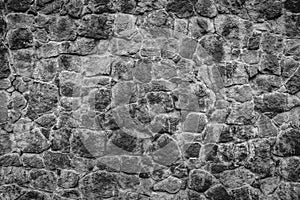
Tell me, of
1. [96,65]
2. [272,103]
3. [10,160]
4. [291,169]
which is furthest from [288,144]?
[10,160]

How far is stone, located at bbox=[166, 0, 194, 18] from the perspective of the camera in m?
2.89

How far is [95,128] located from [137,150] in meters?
0.42

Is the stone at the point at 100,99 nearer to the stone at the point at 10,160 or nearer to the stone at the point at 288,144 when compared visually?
the stone at the point at 10,160

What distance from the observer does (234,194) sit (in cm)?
287

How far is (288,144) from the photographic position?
2.88 meters

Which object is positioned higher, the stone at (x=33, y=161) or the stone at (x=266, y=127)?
the stone at (x=266, y=127)

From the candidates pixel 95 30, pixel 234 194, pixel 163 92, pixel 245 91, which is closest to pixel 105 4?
pixel 95 30

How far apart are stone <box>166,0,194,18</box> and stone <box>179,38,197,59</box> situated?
22cm

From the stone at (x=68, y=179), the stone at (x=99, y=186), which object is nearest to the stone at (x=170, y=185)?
the stone at (x=99, y=186)

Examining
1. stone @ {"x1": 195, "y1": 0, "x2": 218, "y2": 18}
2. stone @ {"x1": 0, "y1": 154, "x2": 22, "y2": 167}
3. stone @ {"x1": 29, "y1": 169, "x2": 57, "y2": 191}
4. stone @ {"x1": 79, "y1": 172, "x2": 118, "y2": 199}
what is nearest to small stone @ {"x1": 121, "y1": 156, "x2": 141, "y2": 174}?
stone @ {"x1": 79, "y1": 172, "x2": 118, "y2": 199}

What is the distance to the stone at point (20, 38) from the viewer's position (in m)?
2.90

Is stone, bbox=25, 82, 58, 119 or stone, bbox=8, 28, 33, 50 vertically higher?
stone, bbox=8, 28, 33, 50

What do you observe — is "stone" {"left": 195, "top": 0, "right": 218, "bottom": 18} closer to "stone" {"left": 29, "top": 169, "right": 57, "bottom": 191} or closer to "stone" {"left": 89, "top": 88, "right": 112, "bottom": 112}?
"stone" {"left": 89, "top": 88, "right": 112, "bottom": 112}

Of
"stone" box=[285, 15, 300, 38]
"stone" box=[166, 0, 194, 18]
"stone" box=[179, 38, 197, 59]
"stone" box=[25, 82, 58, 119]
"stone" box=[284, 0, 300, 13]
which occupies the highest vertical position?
"stone" box=[284, 0, 300, 13]
